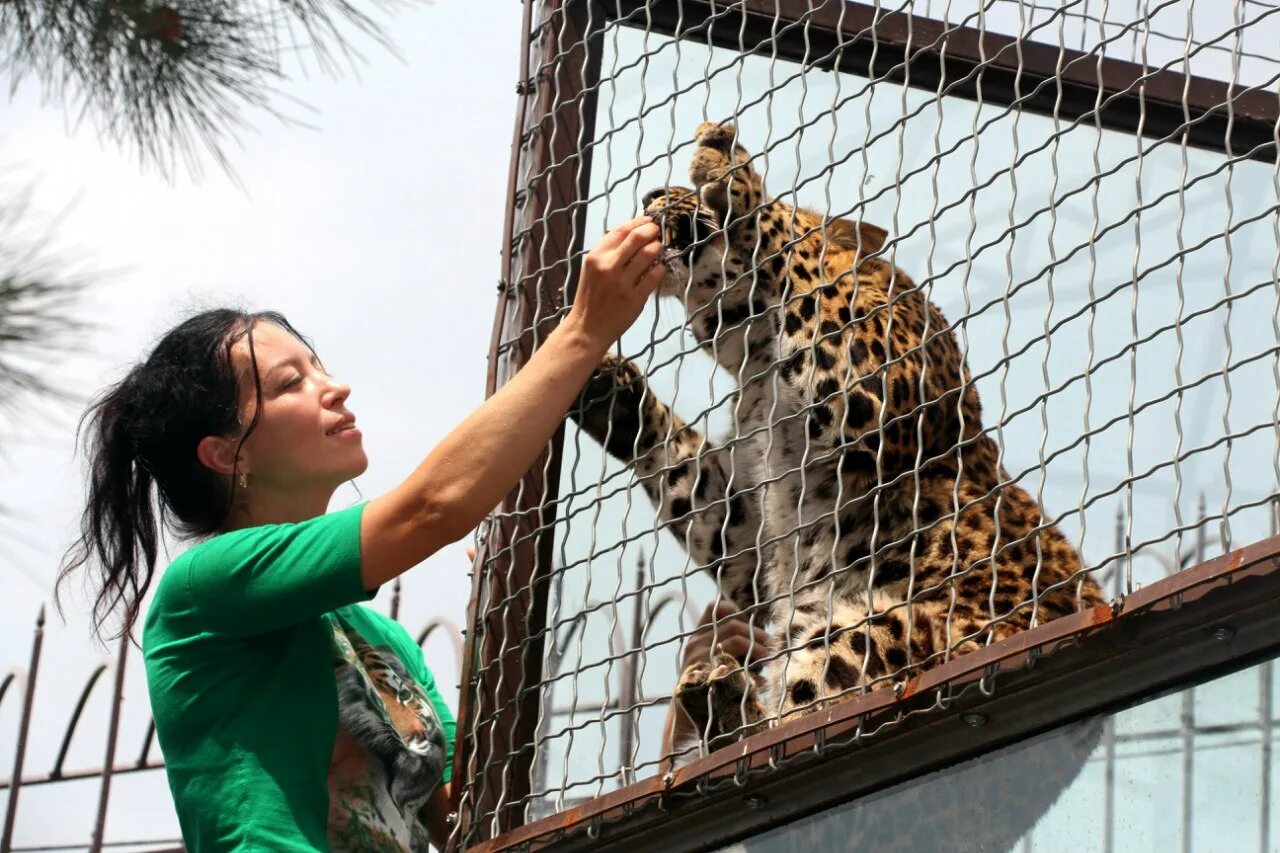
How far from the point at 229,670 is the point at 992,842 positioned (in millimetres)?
1224

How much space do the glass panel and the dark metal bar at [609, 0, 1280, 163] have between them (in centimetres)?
135

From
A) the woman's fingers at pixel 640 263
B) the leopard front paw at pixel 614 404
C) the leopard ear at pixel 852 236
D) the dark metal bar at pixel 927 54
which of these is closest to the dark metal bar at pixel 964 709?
the woman's fingers at pixel 640 263

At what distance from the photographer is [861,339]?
15.1 ft

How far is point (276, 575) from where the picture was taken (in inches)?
118

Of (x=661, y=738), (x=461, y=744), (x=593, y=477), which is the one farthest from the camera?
(x=661, y=738)

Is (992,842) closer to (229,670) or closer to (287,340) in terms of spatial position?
(229,670)

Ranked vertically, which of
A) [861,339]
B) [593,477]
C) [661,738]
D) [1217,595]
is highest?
[861,339]

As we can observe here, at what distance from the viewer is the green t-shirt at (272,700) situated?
3.01 m

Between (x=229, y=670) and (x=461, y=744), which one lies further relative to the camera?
(x=461, y=744)

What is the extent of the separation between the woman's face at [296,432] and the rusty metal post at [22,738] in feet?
13.2

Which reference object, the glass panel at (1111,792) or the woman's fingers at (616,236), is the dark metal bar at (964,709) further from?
the woman's fingers at (616,236)

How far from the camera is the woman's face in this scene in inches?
134

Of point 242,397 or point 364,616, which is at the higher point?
point 242,397

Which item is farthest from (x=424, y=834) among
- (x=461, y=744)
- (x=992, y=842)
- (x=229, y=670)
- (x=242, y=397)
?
(x=992, y=842)
